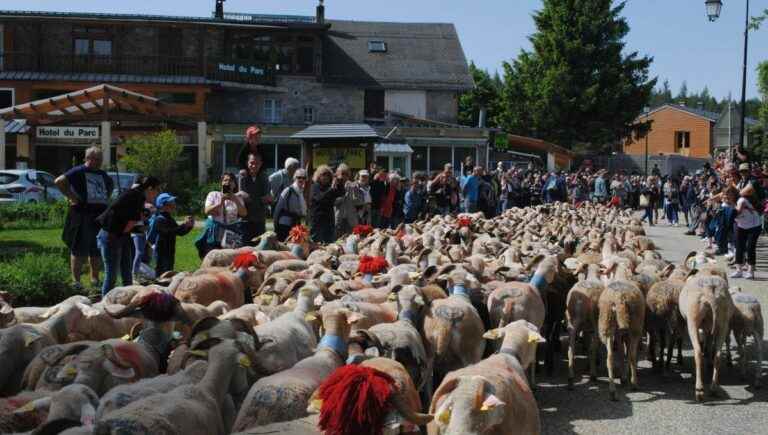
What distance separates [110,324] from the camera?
703cm

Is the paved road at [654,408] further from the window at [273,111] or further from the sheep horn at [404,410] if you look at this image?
the window at [273,111]

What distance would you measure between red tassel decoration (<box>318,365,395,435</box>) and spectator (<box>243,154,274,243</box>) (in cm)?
782

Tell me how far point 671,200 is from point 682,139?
57.6 m

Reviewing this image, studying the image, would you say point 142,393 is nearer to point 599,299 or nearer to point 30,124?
point 599,299

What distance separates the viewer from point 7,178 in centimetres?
2864

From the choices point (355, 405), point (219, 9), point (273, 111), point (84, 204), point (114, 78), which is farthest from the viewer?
point (219, 9)

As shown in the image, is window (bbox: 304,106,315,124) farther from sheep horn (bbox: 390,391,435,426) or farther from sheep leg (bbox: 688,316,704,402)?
sheep horn (bbox: 390,391,435,426)

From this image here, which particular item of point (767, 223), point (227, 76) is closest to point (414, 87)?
point (227, 76)

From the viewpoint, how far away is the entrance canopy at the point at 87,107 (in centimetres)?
2578

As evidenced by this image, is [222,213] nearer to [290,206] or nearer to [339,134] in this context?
[290,206]

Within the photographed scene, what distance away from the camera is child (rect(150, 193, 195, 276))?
11.4 m

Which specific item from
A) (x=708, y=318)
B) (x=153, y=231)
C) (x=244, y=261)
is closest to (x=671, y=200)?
Result: (x=153, y=231)

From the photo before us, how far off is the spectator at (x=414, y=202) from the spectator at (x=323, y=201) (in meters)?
6.01

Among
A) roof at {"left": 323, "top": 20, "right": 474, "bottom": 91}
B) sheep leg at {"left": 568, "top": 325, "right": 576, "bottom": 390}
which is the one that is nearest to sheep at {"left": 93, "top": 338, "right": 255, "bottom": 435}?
sheep leg at {"left": 568, "top": 325, "right": 576, "bottom": 390}
